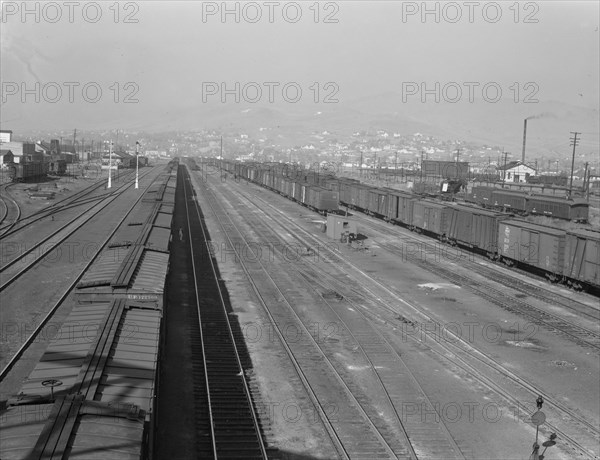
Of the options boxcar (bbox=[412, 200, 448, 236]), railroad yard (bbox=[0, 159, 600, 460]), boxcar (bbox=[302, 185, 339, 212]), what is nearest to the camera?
railroad yard (bbox=[0, 159, 600, 460])

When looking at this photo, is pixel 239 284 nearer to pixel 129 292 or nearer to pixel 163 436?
pixel 129 292

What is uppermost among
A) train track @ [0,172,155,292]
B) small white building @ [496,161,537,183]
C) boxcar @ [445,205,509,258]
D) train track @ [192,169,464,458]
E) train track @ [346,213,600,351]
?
small white building @ [496,161,537,183]

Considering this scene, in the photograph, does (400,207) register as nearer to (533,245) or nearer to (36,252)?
(533,245)

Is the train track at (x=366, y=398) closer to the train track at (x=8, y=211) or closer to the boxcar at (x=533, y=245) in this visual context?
the boxcar at (x=533, y=245)

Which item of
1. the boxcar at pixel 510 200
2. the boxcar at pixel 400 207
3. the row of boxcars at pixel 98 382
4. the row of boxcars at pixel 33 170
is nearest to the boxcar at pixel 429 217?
the boxcar at pixel 400 207

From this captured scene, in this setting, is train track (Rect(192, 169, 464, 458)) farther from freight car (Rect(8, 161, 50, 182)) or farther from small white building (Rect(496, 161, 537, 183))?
small white building (Rect(496, 161, 537, 183))

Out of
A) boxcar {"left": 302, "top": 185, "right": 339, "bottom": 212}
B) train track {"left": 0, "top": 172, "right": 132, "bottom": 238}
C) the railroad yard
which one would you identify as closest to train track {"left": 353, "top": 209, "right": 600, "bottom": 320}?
the railroad yard

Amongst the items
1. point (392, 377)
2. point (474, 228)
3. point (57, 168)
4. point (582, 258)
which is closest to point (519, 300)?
point (582, 258)
